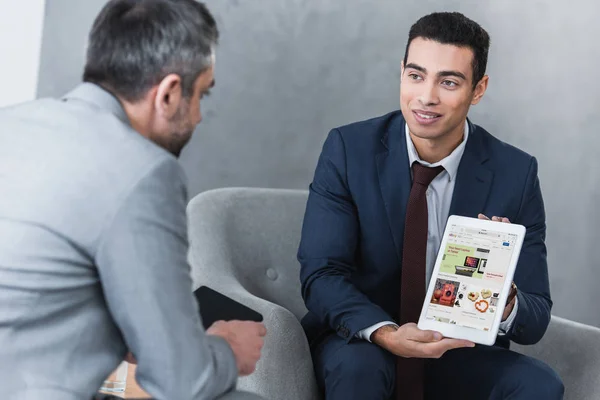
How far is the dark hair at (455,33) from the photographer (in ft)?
7.78

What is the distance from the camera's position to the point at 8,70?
2.71 metres

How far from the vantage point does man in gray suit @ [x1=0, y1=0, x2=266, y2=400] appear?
130 centimetres

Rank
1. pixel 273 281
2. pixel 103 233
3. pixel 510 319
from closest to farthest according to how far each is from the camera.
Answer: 1. pixel 103 233
2. pixel 510 319
3. pixel 273 281

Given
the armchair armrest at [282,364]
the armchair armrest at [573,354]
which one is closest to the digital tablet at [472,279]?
the armchair armrest at [282,364]

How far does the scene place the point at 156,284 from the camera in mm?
1307

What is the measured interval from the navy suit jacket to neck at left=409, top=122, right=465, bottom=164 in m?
0.04

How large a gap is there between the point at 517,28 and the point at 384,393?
1.58 meters

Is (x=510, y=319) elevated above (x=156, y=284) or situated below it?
below

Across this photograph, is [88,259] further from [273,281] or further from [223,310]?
[273,281]

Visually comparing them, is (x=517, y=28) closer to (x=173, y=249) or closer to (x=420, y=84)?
(x=420, y=84)

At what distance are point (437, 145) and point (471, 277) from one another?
46cm

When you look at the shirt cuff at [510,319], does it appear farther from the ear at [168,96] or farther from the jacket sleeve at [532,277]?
the ear at [168,96]

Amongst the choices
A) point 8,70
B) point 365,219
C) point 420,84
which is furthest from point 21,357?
point 8,70

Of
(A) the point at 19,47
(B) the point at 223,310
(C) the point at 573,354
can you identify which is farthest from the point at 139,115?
(C) the point at 573,354
